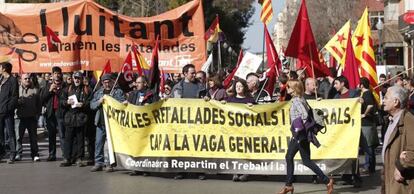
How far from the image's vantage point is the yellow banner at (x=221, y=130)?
1063 cm

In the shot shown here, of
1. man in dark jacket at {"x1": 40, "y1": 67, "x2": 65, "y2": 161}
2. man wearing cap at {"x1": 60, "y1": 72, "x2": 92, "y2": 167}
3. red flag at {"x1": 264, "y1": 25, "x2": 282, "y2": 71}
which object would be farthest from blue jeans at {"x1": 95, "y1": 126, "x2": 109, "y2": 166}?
red flag at {"x1": 264, "y1": 25, "x2": 282, "y2": 71}

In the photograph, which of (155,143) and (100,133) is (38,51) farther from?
(155,143)

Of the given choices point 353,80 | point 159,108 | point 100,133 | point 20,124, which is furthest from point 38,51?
point 353,80

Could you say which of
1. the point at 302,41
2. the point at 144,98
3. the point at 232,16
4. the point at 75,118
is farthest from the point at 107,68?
the point at 232,16

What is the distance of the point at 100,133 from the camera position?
1247cm

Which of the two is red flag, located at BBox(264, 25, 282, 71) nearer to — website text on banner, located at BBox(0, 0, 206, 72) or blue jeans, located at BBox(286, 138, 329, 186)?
website text on banner, located at BBox(0, 0, 206, 72)

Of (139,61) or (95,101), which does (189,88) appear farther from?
(95,101)

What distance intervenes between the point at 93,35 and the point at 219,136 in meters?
4.59

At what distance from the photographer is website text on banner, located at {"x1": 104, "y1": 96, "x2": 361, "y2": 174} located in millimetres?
10648

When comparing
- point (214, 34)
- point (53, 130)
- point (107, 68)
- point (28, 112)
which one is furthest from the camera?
point (214, 34)

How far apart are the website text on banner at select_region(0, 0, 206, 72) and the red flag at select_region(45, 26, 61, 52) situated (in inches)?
4.5

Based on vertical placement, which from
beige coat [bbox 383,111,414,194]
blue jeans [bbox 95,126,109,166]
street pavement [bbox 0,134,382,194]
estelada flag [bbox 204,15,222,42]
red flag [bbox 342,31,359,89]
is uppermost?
estelada flag [bbox 204,15,222,42]

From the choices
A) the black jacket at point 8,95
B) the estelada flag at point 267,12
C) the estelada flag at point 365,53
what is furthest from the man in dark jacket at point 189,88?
the estelada flag at point 267,12

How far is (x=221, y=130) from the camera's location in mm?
11086
